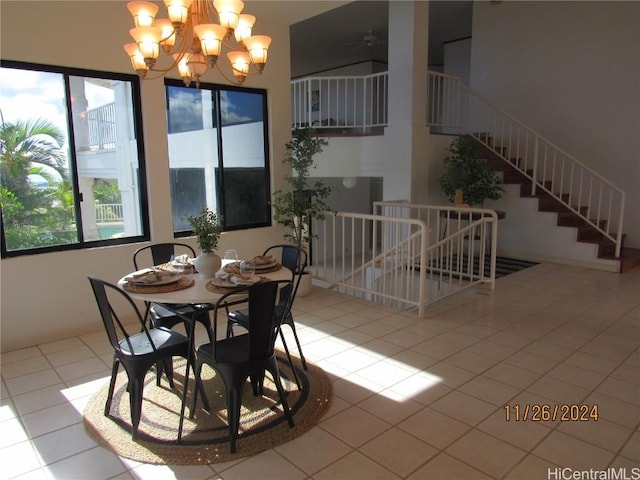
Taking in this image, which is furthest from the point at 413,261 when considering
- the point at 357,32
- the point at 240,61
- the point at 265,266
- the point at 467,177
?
the point at 357,32

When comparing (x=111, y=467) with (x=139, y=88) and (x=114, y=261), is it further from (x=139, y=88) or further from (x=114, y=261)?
(x=139, y=88)

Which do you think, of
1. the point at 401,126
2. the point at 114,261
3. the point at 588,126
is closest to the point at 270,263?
the point at 114,261

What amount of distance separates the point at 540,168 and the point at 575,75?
148 centimetres

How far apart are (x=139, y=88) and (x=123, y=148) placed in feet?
1.84

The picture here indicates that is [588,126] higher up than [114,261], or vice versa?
[588,126]

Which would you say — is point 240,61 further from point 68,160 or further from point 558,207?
point 558,207

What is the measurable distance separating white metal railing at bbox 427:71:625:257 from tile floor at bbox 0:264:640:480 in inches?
109

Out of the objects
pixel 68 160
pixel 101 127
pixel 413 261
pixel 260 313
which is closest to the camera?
pixel 260 313

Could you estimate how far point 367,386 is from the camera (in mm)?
2969

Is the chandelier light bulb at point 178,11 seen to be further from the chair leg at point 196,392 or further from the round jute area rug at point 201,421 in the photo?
the round jute area rug at point 201,421

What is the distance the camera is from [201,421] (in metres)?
2.57

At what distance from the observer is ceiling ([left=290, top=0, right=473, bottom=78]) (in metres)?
7.94

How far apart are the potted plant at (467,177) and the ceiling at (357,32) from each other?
Result: 2.94 metres

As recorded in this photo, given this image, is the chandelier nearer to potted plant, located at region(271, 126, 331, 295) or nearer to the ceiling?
potted plant, located at region(271, 126, 331, 295)
